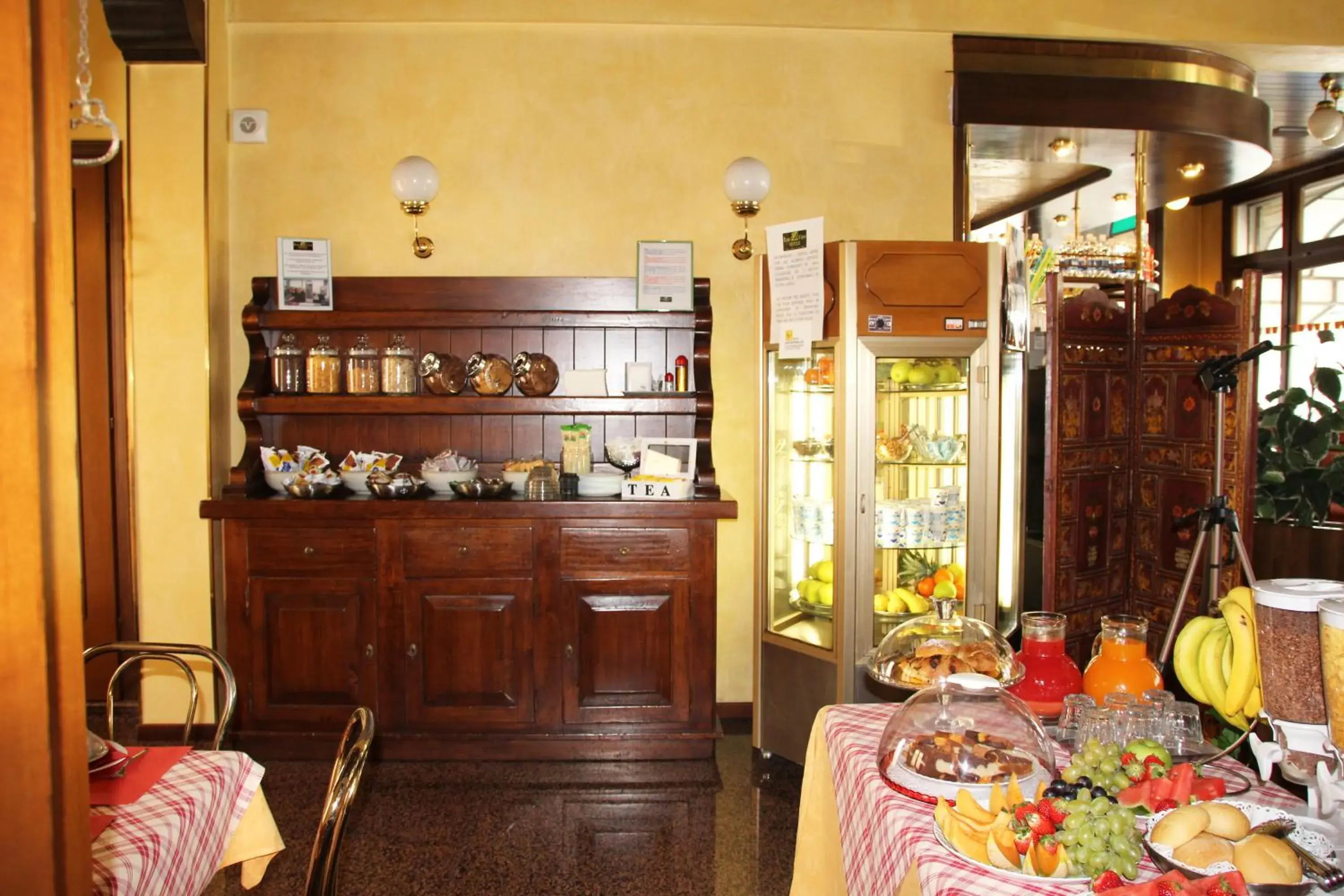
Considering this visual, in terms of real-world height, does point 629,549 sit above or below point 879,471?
below

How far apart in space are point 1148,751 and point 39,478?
1461 millimetres

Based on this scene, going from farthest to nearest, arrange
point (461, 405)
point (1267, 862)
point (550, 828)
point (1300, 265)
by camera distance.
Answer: point (1300, 265)
point (461, 405)
point (550, 828)
point (1267, 862)

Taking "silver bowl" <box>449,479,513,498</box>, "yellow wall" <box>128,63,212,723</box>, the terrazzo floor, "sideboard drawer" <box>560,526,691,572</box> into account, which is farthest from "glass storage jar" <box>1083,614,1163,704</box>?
"yellow wall" <box>128,63,212,723</box>

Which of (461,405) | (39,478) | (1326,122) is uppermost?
(1326,122)

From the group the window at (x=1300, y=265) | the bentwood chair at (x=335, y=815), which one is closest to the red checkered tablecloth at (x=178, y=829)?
the bentwood chair at (x=335, y=815)

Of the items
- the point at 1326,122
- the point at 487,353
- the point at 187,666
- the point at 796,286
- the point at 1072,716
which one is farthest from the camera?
the point at 1326,122

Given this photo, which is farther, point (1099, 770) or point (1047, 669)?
point (1047, 669)

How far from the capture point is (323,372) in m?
3.91

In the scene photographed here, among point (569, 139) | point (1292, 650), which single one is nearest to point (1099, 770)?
point (1292, 650)

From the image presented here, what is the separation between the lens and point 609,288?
398 cm

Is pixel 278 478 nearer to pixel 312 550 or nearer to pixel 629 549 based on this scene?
pixel 312 550

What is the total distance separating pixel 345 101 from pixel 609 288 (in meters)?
1.43

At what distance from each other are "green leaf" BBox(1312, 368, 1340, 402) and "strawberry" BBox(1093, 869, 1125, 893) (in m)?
4.88

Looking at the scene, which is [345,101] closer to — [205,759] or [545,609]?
[545,609]
